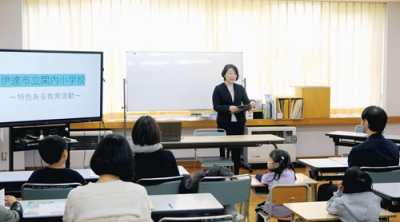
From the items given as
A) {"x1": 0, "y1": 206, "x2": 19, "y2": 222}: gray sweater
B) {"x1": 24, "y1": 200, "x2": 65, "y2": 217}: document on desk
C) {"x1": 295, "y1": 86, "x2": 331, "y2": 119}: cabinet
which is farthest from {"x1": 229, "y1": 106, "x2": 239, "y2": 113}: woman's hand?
{"x1": 0, "y1": 206, "x2": 19, "y2": 222}: gray sweater

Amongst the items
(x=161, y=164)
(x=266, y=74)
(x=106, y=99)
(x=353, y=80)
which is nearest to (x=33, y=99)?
(x=106, y=99)

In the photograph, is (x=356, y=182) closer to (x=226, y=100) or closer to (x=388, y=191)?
(x=388, y=191)

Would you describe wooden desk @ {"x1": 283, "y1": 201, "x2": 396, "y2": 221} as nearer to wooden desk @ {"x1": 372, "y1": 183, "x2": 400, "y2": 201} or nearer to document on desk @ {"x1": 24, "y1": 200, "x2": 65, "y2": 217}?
wooden desk @ {"x1": 372, "y1": 183, "x2": 400, "y2": 201}

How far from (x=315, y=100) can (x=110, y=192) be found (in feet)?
20.8

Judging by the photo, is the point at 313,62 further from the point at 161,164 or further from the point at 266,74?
the point at 161,164

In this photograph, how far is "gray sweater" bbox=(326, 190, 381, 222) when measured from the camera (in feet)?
10.6

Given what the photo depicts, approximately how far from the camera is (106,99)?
309 inches

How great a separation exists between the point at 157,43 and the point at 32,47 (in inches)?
72.2

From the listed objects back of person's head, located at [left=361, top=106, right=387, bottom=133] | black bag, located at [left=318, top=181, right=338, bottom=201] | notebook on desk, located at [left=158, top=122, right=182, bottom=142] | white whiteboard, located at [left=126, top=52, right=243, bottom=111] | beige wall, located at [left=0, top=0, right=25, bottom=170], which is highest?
beige wall, located at [left=0, top=0, right=25, bottom=170]

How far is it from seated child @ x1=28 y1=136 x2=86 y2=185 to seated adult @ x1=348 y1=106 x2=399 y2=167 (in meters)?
2.16

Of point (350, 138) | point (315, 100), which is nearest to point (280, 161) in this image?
point (350, 138)

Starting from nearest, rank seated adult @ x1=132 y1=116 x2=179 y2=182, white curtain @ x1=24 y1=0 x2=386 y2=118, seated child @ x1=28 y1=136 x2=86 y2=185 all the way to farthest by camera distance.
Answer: seated child @ x1=28 y1=136 x2=86 y2=185 < seated adult @ x1=132 y1=116 x2=179 y2=182 < white curtain @ x1=24 y1=0 x2=386 y2=118

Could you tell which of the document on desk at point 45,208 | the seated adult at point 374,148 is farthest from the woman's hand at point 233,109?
the document on desk at point 45,208

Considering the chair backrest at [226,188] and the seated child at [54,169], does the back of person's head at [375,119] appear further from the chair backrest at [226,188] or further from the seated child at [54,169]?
the seated child at [54,169]
